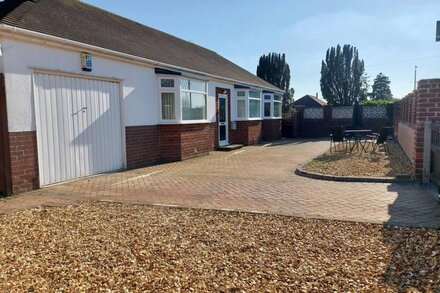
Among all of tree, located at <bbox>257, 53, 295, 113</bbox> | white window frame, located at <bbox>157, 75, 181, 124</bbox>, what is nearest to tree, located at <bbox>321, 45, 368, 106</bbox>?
tree, located at <bbox>257, 53, 295, 113</bbox>

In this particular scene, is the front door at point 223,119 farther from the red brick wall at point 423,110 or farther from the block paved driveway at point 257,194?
the red brick wall at point 423,110

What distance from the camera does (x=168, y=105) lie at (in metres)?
12.0

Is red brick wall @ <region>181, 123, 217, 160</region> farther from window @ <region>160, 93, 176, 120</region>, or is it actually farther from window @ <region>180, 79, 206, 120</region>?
window @ <region>160, 93, 176, 120</region>

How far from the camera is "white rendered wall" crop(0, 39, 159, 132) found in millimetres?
6984

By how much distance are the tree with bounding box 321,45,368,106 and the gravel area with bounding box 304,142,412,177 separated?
28430 millimetres

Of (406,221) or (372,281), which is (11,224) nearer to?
(372,281)

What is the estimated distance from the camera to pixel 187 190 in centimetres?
747

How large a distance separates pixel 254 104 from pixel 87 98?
11709mm

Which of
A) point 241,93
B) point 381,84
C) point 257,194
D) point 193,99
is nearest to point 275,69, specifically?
point 241,93

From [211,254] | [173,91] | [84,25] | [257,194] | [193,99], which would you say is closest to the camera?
[211,254]

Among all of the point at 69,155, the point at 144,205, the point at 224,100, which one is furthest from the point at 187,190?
the point at 224,100

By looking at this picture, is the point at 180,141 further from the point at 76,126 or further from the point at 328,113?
the point at 328,113

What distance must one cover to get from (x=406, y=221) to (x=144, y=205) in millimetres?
4035

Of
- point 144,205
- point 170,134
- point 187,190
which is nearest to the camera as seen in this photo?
point 144,205
